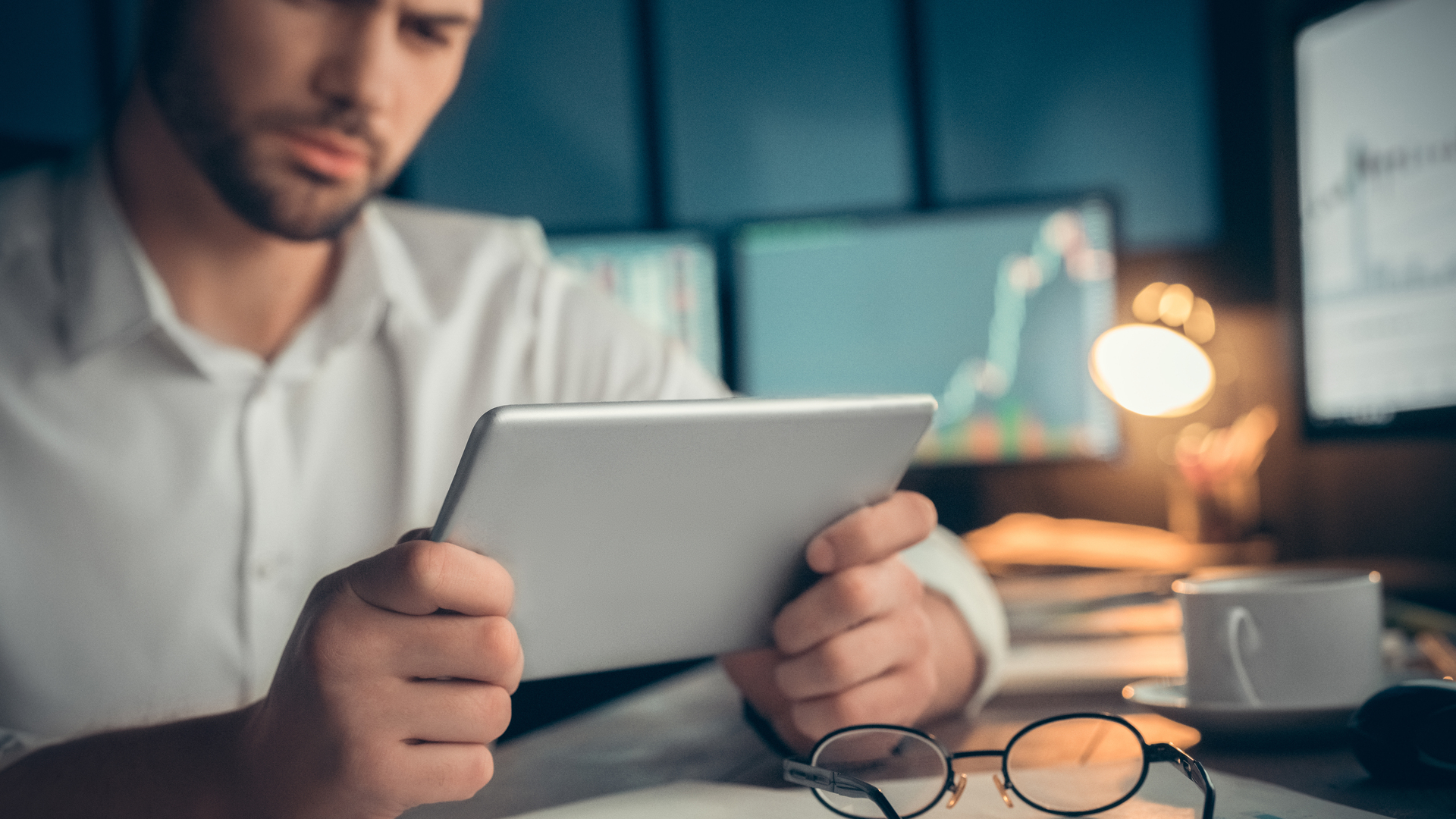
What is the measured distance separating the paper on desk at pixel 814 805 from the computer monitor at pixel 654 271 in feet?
4.20

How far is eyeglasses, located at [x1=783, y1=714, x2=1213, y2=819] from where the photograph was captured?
0.44 meters

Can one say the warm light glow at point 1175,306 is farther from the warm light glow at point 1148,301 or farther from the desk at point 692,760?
the desk at point 692,760

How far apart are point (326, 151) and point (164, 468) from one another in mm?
294

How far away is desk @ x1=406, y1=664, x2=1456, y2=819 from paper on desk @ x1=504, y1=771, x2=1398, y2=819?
1 cm

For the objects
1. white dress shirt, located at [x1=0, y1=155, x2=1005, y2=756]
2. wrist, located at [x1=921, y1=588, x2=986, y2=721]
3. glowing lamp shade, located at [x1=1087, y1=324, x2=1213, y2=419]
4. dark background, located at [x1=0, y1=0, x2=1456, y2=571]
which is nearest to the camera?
wrist, located at [x1=921, y1=588, x2=986, y2=721]

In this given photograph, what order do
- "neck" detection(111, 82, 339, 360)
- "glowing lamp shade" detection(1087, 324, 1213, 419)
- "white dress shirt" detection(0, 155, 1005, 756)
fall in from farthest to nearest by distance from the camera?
"glowing lamp shade" detection(1087, 324, 1213, 419)
"neck" detection(111, 82, 339, 360)
"white dress shirt" detection(0, 155, 1005, 756)

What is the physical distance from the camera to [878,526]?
20.8 inches

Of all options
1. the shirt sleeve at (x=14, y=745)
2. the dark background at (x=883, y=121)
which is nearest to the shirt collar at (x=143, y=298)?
the shirt sleeve at (x=14, y=745)

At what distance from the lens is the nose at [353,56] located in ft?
2.70

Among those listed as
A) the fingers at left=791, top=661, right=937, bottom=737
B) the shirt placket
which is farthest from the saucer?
the shirt placket

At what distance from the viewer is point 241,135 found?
0.84m

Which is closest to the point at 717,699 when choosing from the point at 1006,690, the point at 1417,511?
the point at 1006,690

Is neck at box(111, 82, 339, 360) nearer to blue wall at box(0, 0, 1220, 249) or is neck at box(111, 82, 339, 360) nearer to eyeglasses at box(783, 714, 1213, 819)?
eyeglasses at box(783, 714, 1213, 819)

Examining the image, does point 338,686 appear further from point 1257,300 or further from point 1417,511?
point 1257,300
